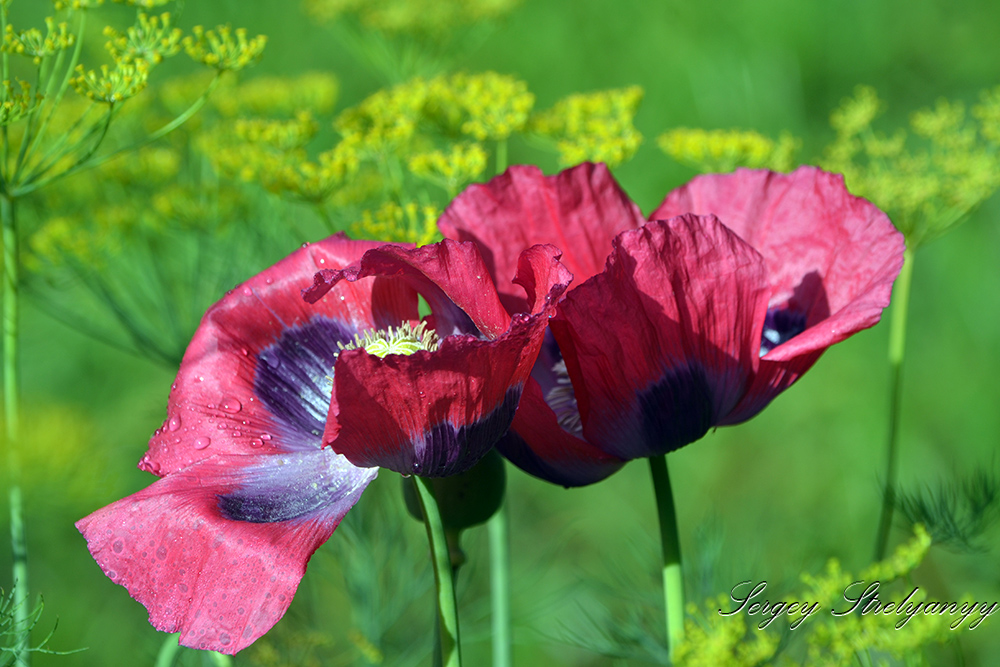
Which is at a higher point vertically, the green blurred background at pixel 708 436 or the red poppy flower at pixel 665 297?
the red poppy flower at pixel 665 297

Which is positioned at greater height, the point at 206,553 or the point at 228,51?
the point at 228,51

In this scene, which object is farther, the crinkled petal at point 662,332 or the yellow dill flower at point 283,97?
the yellow dill flower at point 283,97

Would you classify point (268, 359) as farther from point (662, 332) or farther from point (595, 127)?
point (595, 127)

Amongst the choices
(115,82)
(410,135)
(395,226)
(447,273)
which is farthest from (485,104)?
(447,273)

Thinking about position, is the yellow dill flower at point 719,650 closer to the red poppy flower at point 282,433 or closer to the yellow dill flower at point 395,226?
the red poppy flower at point 282,433

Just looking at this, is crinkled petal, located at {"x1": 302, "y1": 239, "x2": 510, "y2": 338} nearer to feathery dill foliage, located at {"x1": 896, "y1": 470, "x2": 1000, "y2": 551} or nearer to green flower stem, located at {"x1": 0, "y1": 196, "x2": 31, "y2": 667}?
green flower stem, located at {"x1": 0, "y1": 196, "x2": 31, "y2": 667}

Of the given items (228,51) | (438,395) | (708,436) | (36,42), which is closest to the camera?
(438,395)

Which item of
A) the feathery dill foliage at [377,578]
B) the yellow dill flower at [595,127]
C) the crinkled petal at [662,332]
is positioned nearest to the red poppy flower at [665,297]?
the crinkled petal at [662,332]
